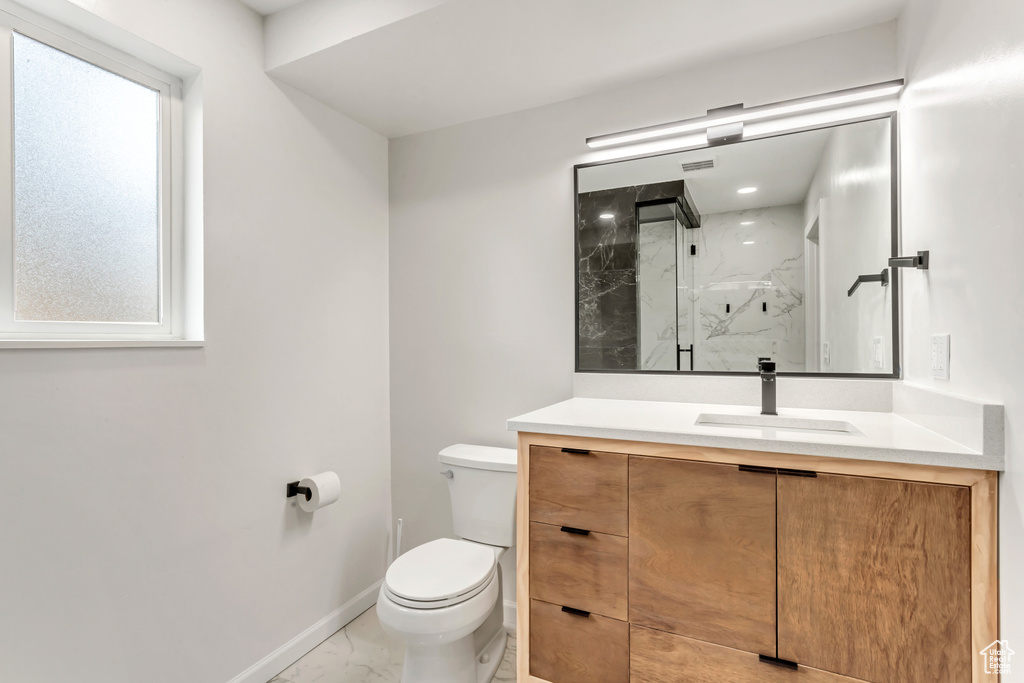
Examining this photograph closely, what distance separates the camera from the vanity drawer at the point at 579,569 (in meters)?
1.42

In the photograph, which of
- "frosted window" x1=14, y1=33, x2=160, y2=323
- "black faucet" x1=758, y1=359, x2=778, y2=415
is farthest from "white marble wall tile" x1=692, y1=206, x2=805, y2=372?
"frosted window" x1=14, y1=33, x2=160, y2=323

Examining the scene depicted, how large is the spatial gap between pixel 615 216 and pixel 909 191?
94 cm

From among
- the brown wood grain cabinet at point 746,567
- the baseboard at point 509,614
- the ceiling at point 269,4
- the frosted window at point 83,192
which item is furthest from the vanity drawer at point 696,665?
the ceiling at point 269,4

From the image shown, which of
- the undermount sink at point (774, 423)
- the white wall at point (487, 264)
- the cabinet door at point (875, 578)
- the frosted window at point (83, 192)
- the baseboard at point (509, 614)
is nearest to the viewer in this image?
the cabinet door at point (875, 578)

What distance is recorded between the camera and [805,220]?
172cm

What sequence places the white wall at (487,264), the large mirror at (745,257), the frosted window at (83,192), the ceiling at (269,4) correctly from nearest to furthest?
the frosted window at (83,192), the large mirror at (745,257), the ceiling at (269,4), the white wall at (487,264)

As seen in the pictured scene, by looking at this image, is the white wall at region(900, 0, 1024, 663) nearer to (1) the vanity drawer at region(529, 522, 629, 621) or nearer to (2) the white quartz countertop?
(2) the white quartz countertop

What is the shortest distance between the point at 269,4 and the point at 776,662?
2.58 meters

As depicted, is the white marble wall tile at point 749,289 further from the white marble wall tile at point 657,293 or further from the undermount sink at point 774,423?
the undermount sink at point 774,423

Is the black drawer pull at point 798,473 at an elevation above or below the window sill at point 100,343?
below

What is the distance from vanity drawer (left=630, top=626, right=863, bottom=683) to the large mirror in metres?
0.91

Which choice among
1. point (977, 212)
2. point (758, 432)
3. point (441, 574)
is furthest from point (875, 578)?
point (441, 574)

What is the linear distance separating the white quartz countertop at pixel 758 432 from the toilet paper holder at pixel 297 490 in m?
0.96

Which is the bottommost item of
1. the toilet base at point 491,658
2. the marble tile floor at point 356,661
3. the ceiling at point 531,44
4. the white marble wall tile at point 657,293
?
the marble tile floor at point 356,661
